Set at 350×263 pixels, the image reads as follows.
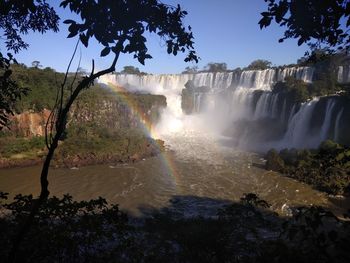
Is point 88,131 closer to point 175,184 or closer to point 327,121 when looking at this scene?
point 175,184

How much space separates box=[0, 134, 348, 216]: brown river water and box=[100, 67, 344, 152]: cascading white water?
697 centimetres

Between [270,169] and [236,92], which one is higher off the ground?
[236,92]

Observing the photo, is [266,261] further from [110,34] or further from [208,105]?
[208,105]

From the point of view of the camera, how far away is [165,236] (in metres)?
11.0

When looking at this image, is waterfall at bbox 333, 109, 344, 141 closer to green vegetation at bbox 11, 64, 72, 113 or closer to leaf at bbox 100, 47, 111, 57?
green vegetation at bbox 11, 64, 72, 113

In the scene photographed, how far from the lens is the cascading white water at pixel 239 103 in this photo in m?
29.9

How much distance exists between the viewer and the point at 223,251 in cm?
875

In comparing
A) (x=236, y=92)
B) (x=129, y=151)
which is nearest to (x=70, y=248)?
(x=129, y=151)

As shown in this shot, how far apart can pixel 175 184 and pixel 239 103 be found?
81.8 feet

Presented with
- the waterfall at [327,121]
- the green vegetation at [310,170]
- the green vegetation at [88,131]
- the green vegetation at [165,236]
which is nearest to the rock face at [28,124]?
the green vegetation at [88,131]

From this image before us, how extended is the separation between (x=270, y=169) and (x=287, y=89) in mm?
14963

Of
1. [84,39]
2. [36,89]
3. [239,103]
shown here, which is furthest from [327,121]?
[84,39]

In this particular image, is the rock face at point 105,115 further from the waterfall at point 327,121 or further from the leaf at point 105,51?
the leaf at point 105,51

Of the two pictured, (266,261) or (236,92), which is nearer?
(266,261)
